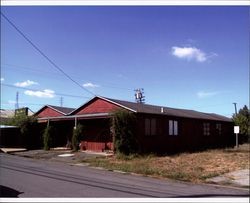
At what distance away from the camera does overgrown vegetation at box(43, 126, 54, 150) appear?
3347 cm

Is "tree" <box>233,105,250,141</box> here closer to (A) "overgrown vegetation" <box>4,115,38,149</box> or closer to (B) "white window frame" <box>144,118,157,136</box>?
(B) "white window frame" <box>144,118,157,136</box>

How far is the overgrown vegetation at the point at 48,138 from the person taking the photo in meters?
33.5

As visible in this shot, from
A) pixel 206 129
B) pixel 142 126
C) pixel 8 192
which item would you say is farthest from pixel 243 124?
pixel 8 192

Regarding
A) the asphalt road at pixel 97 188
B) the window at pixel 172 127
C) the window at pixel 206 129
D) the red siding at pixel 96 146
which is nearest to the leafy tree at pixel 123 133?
the red siding at pixel 96 146

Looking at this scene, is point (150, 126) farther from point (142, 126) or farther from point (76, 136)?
point (76, 136)

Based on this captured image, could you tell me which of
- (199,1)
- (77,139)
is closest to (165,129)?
(77,139)

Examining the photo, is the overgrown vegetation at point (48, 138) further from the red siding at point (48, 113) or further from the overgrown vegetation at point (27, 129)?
the red siding at point (48, 113)

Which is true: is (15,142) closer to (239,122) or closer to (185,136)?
(185,136)

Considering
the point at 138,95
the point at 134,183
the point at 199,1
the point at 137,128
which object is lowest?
the point at 134,183

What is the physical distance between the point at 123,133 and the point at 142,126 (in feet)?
9.57

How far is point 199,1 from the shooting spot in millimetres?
8734

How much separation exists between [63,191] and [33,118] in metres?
24.6

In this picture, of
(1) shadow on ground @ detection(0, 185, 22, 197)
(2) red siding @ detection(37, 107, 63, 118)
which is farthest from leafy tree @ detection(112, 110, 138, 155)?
(1) shadow on ground @ detection(0, 185, 22, 197)

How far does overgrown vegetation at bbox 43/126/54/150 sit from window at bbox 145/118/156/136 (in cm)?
822
